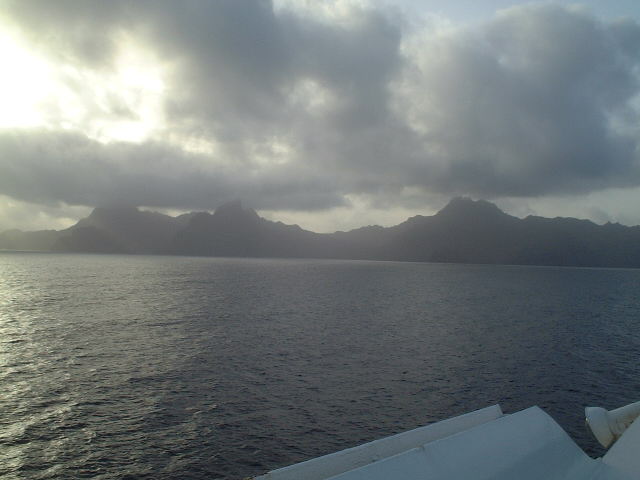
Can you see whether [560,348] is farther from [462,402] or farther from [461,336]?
[462,402]

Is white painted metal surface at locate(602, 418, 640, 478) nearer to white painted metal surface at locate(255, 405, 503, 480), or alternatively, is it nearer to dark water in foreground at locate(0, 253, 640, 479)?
white painted metal surface at locate(255, 405, 503, 480)

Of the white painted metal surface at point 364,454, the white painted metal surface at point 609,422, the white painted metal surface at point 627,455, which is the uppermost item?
the white painted metal surface at point 364,454

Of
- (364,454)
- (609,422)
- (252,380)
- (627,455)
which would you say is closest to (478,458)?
(364,454)

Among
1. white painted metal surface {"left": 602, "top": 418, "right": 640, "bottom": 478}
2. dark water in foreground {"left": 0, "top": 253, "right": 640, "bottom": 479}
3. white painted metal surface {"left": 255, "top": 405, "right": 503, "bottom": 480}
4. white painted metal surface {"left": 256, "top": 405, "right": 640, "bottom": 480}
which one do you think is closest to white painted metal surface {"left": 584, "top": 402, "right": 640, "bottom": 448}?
white painted metal surface {"left": 602, "top": 418, "right": 640, "bottom": 478}

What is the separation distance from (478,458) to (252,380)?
105ft

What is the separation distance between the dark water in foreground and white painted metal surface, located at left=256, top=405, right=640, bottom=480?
1695 centimetres

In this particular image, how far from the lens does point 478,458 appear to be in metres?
7.60

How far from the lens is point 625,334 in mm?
67375

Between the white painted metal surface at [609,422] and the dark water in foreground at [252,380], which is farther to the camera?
the dark water in foreground at [252,380]

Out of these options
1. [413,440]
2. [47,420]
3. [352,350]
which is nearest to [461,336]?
[352,350]

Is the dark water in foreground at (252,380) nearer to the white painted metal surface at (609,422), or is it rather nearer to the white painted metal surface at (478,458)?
the white painted metal surface at (609,422)

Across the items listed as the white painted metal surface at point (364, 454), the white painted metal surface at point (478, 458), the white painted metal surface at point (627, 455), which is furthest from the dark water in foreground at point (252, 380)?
the white painted metal surface at point (627, 455)

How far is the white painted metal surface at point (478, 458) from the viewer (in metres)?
7.03

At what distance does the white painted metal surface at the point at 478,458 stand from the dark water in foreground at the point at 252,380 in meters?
17.0
